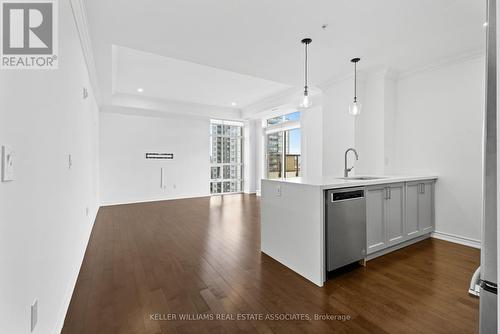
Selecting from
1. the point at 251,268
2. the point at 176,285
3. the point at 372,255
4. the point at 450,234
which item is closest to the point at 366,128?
the point at 450,234

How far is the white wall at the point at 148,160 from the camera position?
6.30 meters

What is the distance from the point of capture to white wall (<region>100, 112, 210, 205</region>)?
20.7 feet

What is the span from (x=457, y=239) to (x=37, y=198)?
4.81 meters

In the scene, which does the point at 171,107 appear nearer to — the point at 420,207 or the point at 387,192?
the point at 387,192

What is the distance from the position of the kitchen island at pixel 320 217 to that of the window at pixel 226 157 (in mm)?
5572

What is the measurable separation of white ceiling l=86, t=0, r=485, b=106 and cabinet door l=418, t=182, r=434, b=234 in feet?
6.64

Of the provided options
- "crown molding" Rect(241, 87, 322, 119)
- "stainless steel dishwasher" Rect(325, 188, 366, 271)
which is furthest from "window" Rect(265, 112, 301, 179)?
"stainless steel dishwasher" Rect(325, 188, 366, 271)

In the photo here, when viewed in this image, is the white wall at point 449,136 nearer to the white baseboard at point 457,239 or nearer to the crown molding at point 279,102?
the white baseboard at point 457,239

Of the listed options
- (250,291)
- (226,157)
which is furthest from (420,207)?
(226,157)

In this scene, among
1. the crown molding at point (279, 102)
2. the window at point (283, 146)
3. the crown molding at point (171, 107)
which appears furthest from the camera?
the window at point (283, 146)

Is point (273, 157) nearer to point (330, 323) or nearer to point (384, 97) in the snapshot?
point (384, 97)

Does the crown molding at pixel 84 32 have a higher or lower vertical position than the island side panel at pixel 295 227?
higher

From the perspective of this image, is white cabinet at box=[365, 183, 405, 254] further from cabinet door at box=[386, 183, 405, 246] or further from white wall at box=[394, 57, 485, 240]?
white wall at box=[394, 57, 485, 240]
